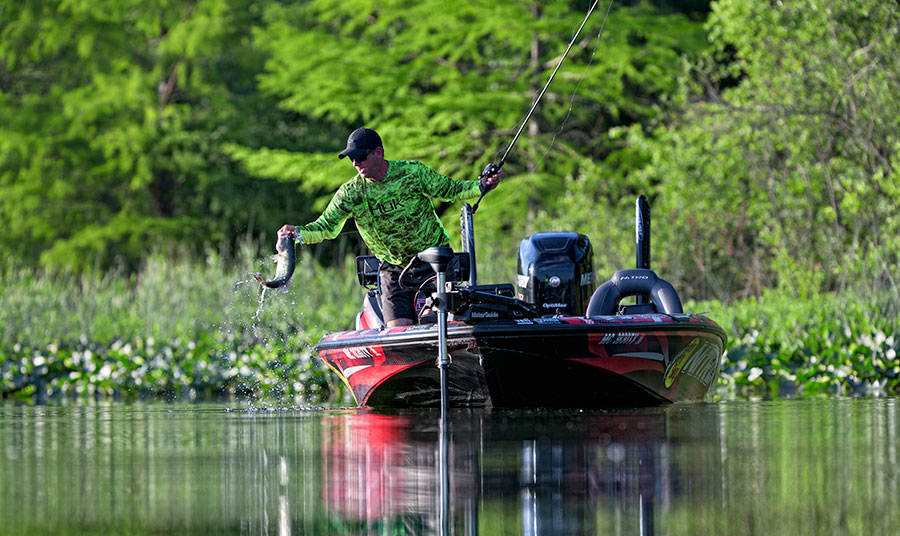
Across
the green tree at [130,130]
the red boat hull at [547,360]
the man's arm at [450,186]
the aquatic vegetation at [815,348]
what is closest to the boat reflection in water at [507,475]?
the red boat hull at [547,360]

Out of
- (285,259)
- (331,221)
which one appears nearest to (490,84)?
(331,221)

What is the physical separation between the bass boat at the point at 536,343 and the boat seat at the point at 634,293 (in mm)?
10

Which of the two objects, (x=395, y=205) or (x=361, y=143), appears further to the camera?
(x=395, y=205)

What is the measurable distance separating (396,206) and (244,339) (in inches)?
259

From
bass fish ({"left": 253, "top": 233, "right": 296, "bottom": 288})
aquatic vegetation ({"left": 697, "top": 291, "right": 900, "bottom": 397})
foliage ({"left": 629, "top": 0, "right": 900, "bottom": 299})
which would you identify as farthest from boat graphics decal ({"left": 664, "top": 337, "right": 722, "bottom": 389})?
foliage ({"left": 629, "top": 0, "right": 900, "bottom": 299})

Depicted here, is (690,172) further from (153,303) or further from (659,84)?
(153,303)

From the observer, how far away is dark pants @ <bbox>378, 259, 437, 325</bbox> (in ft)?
35.6

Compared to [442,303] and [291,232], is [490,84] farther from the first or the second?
[442,303]

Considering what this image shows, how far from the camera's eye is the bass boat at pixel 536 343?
980 centimetres

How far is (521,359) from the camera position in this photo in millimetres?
9945

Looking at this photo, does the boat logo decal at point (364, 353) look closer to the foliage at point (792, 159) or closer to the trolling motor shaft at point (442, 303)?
the trolling motor shaft at point (442, 303)

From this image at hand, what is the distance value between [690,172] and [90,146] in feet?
62.0

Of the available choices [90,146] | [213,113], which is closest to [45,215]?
[90,146]

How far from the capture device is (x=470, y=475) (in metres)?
6.32
